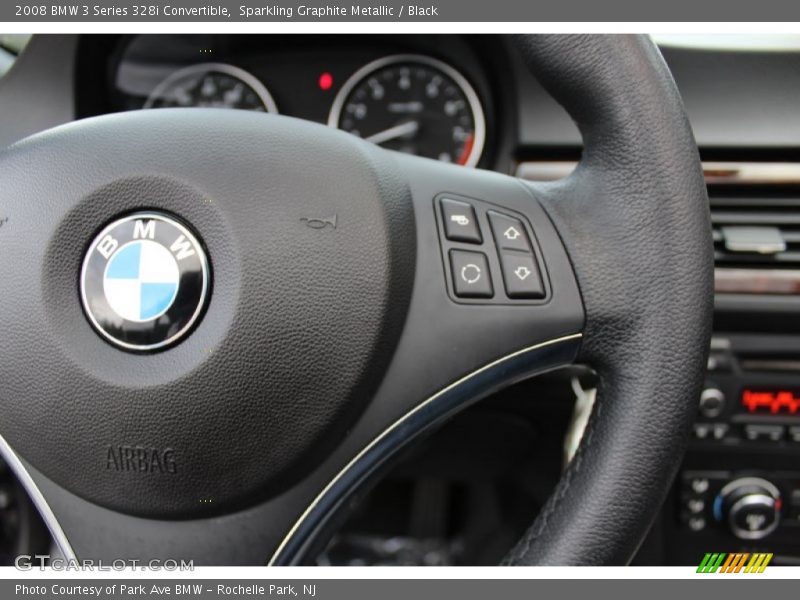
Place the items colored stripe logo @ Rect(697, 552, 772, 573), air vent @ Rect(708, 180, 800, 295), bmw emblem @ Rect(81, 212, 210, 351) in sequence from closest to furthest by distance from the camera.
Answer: bmw emblem @ Rect(81, 212, 210, 351)
air vent @ Rect(708, 180, 800, 295)
colored stripe logo @ Rect(697, 552, 772, 573)

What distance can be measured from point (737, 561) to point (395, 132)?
2.80 feet

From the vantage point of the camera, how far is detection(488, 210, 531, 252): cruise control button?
0.78 meters

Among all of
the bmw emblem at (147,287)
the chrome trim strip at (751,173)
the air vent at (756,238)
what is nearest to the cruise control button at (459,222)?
the bmw emblem at (147,287)

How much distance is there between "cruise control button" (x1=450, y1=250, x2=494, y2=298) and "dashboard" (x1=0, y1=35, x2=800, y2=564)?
0.29m

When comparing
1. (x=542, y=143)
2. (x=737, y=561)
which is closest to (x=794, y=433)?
(x=737, y=561)

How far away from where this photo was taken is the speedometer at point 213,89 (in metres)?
1.31

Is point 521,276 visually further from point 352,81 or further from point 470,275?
point 352,81

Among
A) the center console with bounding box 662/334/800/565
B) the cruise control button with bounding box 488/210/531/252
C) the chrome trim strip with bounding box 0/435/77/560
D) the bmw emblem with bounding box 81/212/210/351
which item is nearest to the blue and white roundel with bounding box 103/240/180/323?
the bmw emblem with bounding box 81/212/210/351

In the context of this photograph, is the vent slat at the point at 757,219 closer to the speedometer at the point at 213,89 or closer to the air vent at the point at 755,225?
the air vent at the point at 755,225

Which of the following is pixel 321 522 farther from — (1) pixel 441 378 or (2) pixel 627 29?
(2) pixel 627 29

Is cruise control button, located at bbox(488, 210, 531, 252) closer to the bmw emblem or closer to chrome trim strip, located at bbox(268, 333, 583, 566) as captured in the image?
chrome trim strip, located at bbox(268, 333, 583, 566)

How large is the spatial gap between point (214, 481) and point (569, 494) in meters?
0.33

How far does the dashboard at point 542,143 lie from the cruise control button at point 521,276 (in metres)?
0.26
